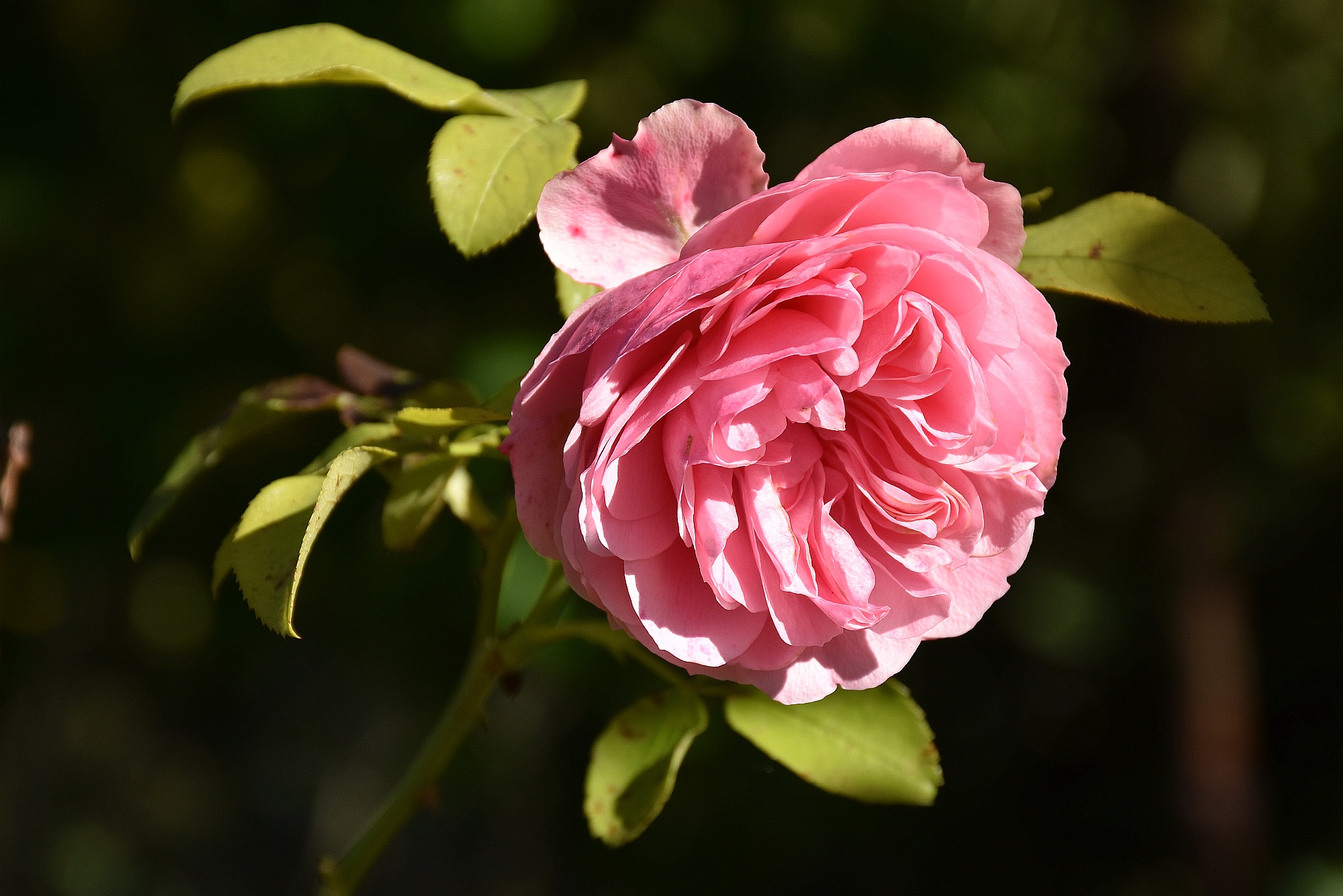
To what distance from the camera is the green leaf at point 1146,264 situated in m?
0.53

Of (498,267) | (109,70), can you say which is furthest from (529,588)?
(109,70)

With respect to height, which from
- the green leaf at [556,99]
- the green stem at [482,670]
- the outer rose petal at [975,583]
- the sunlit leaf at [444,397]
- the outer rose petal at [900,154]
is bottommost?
the green stem at [482,670]

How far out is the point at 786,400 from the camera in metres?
0.46

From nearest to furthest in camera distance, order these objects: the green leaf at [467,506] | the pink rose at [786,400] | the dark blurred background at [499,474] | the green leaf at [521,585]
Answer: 1. the pink rose at [786,400]
2. the green leaf at [467,506]
3. the green leaf at [521,585]
4. the dark blurred background at [499,474]

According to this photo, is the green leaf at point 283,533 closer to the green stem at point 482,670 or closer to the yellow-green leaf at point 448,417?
the yellow-green leaf at point 448,417

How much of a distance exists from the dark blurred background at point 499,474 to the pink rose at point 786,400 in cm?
22

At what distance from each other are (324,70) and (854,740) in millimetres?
466

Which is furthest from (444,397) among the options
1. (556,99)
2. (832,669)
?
(832,669)

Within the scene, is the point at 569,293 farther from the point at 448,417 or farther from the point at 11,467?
the point at 11,467

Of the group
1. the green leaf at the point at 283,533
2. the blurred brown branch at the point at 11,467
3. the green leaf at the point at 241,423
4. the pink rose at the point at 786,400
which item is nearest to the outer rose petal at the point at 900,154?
the pink rose at the point at 786,400

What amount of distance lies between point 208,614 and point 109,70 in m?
0.81

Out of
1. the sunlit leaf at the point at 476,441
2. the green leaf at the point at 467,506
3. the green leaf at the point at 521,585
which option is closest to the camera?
the sunlit leaf at the point at 476,441

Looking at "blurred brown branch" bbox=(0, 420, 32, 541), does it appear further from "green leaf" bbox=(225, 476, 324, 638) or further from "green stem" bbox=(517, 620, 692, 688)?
"green stem" bbox=(517, 620, 692, 688)

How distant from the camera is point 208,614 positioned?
1687 mm
